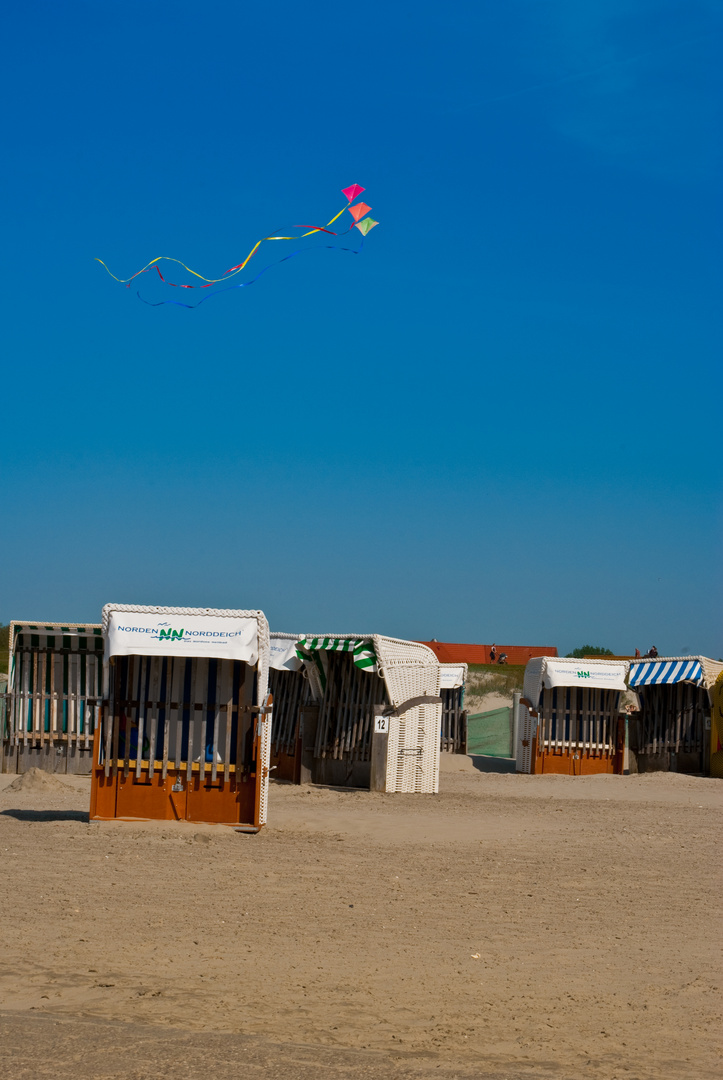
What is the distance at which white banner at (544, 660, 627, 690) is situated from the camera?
1958cm

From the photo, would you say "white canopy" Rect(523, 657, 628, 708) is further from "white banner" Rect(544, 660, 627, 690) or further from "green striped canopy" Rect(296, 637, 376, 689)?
"green striped canopy" Rect(296, 637, 376, 689)

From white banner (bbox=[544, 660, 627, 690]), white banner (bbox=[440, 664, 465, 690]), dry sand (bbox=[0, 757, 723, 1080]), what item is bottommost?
dry sand (bbox=[0, 757, 723, 1080])

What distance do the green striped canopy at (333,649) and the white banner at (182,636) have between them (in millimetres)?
4777

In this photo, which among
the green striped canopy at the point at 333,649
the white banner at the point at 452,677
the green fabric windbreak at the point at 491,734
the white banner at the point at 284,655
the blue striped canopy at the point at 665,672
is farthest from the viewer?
the green fabric windbreak at the point at 491,734

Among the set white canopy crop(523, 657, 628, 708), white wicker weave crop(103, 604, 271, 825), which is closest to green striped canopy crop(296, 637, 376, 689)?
white wicker weave crop(103, 604, 271, 825)

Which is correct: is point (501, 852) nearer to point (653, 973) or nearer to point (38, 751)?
point (653, 973)

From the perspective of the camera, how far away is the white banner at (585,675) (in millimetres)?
19578

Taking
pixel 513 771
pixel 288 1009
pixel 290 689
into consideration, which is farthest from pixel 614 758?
pixel 288 1009

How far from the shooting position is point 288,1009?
548 cm

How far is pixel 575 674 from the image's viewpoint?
64.8 ft

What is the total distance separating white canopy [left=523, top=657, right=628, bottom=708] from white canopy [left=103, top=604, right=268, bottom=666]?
32.7 feet

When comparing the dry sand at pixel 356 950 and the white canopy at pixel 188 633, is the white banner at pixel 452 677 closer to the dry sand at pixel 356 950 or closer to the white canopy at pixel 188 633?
the dry sand at pixel 356 950

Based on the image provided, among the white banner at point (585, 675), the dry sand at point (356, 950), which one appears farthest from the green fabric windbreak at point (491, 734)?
the dry sand at point (356, 950)

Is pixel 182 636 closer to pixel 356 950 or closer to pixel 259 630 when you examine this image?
pixel 259 630
